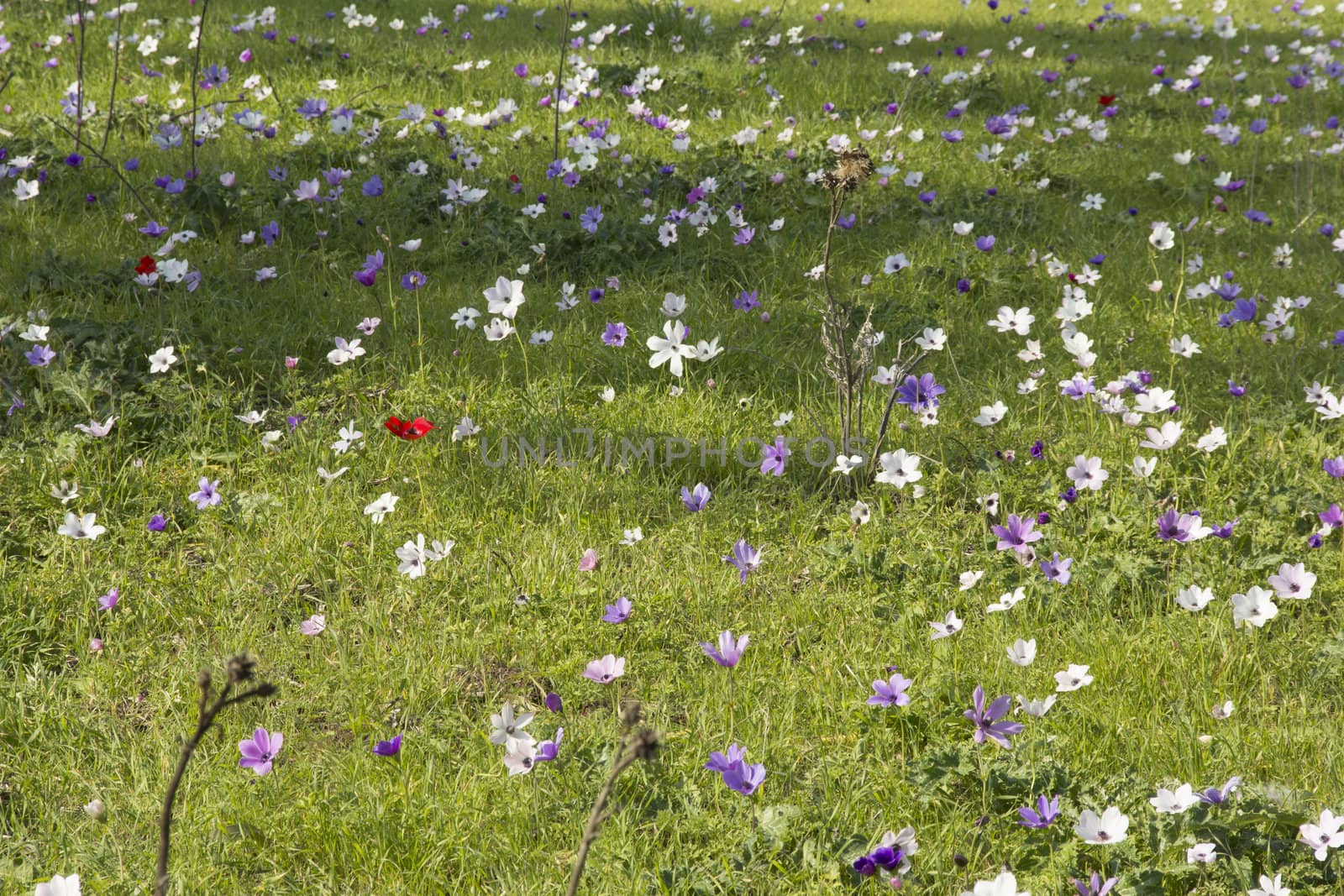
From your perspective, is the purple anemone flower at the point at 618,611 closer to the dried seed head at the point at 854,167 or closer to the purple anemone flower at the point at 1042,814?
the purple anemone flower at the point at 1042,814

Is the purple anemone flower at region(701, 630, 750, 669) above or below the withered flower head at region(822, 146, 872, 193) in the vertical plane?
below

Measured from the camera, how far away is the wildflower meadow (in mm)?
1856

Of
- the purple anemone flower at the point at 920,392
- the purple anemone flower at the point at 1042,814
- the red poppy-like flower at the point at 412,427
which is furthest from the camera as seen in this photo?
the purple anemone flower at the point at 920,392

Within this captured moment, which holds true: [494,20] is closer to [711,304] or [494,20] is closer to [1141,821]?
[711,304]

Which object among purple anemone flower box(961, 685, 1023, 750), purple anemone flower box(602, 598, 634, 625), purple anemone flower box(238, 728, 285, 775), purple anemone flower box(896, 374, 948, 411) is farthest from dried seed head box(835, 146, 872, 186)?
purple anemone flower box(238, 728, 285, 775)

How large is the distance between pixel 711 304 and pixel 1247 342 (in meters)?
1.82

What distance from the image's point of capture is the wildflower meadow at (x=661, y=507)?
1856 millimetres

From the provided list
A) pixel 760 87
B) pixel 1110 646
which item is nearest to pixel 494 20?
pixel 760 87

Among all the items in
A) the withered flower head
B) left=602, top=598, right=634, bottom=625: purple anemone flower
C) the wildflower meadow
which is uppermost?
the withered flower head

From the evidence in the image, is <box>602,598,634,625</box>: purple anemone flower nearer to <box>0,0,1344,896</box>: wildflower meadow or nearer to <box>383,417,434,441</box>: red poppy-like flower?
<box>0,0,1344,896</box>: wildflower meadow

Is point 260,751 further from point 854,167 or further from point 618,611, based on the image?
point 854,167

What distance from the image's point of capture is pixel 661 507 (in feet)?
9.36

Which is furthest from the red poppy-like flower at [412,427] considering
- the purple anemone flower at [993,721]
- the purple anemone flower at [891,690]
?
the purple anemone flower at [993,721]

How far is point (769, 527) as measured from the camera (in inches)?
108
